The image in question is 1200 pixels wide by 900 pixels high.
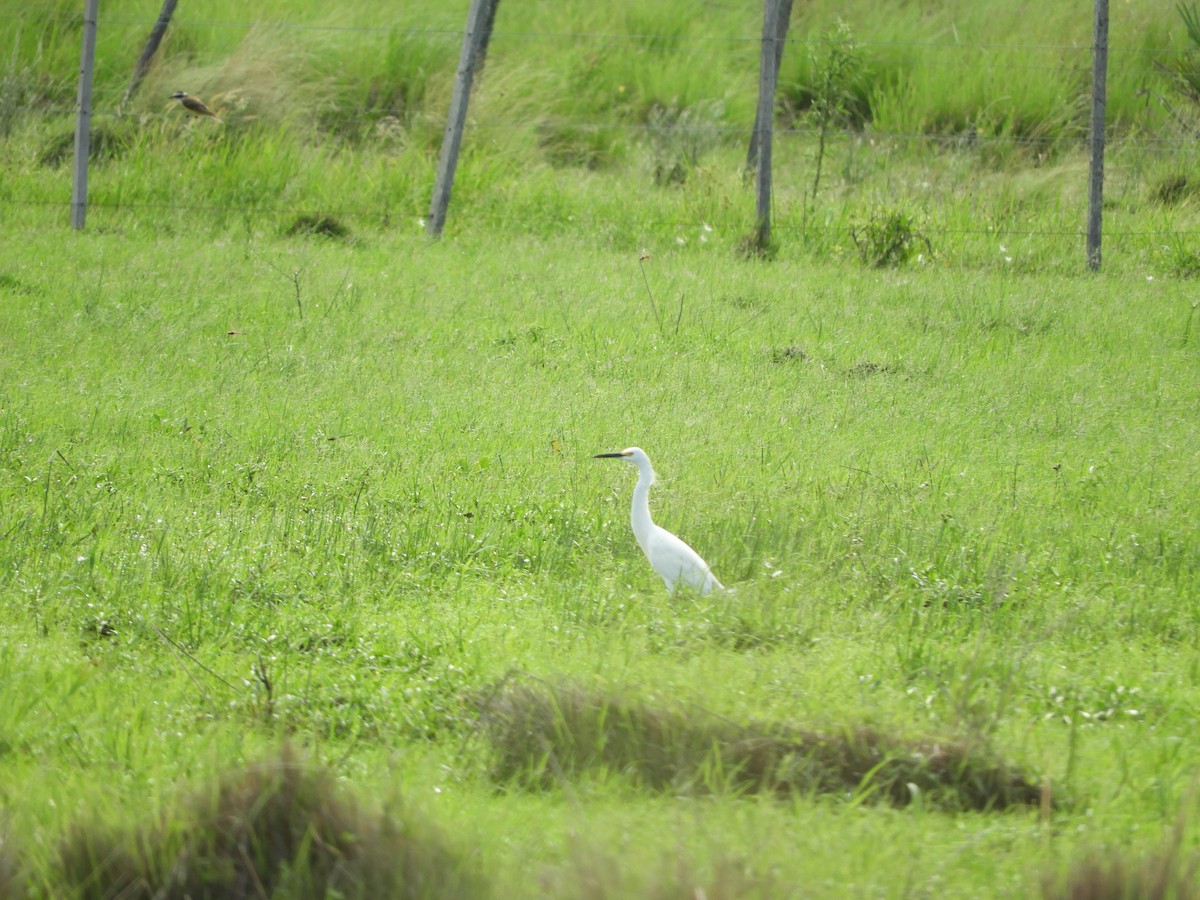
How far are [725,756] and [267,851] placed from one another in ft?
3.70

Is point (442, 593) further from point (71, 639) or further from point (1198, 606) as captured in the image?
point (1198, 606)

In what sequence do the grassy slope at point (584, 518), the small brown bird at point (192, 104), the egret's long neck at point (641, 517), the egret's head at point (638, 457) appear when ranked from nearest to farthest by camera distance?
1. the grassy slope at point (584, 518)
2. the egret's long neck at point (641, 517)
3. the egret's head at point (638, 457)
4. the small brown bird at point (192, 104)

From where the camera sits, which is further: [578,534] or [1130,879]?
[578,534]

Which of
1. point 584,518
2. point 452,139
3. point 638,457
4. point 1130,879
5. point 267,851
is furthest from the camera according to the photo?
point 452,139

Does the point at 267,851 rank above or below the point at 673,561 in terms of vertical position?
below

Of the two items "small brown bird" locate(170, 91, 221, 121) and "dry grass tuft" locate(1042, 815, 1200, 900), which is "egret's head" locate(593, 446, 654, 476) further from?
"small brown bird" locate(170, 91, 221, 121)

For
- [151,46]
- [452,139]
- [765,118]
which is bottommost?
[452,139]

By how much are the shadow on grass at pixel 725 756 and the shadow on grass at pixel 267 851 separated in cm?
46

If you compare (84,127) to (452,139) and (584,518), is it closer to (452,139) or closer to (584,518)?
(452,139)

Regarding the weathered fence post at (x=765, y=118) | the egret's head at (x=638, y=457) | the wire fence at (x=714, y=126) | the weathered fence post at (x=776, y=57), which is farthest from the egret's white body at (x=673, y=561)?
the wire fence at (x=714, y=126)

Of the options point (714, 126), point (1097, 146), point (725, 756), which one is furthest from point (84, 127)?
point (725, 756)

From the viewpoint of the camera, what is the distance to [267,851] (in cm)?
293

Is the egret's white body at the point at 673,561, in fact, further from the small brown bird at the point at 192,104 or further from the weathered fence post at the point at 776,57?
the small brown bird at the point at 192,104

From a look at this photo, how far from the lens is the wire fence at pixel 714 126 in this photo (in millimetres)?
10203
